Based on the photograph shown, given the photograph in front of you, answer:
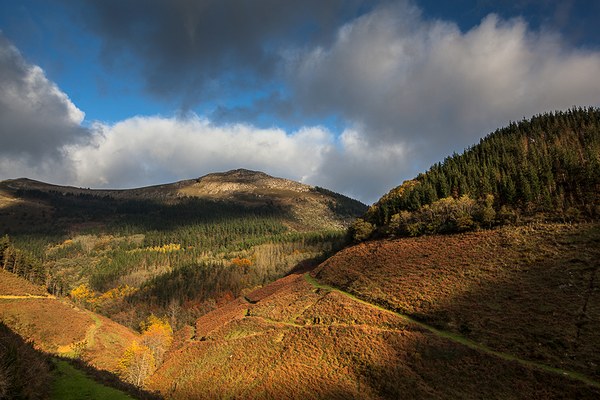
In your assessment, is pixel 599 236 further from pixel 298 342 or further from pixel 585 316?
pixel 298 342

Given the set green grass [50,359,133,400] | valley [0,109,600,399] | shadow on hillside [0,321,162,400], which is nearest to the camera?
shadow on hillside [0,321,162,400]

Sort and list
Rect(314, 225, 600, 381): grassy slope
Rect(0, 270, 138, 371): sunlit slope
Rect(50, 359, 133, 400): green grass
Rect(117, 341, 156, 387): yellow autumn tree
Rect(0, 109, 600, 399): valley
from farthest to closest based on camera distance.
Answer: Rect(0, 270, 138, 371): sunlit slope
Rect(117, 341, 156, 387): yellow autumn tree
Rect(314, 225, 600, 381): grassy slope
Rect(0, 109, 600, 399): valley
Rect(50, 359, 133, 400): green grass

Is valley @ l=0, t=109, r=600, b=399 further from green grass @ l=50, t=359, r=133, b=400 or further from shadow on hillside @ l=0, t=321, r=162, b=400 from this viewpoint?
green grass @ l=50, t=359, r=133, b=400

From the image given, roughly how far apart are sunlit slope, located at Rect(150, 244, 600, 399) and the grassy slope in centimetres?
268

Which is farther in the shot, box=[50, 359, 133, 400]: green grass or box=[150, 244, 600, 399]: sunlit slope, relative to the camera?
box=[150, 244, 600, 399]: sunlit slope

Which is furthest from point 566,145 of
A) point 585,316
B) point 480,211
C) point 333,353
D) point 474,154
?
point 333,353

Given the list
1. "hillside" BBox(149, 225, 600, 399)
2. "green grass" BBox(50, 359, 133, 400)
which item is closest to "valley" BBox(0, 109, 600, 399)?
"hillside" BBox(149, 225, 600, 399)

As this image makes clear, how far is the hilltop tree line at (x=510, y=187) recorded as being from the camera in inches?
2402

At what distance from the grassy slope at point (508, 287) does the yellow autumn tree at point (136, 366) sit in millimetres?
38783

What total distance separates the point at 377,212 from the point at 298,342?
58.5m

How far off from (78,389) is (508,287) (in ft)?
164

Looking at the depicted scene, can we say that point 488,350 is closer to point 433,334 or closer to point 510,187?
point 433,334

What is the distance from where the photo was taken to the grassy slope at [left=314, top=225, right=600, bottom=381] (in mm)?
35000

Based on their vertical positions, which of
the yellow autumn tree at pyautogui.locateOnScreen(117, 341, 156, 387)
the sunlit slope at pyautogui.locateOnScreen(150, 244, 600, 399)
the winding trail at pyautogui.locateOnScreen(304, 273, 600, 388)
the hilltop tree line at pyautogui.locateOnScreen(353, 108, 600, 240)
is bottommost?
the yellow autumn tree at pyautogui.locateOnScreen(117, 341, 156, 387)
